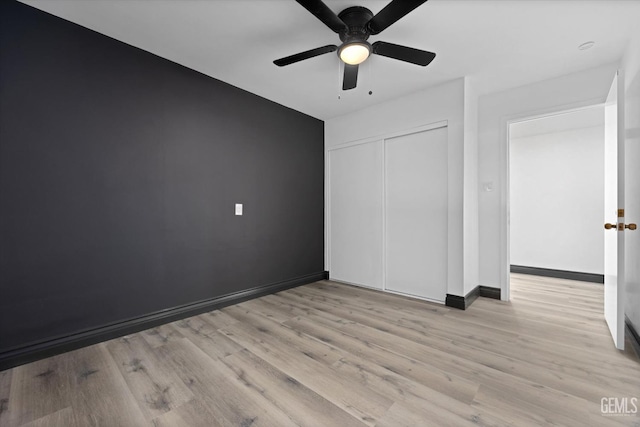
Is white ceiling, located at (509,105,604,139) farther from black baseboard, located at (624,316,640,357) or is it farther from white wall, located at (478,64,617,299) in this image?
black baseboard, located at (624,316,640,357)

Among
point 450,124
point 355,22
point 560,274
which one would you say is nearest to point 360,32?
point 355,22

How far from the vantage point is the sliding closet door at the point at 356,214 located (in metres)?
3.61

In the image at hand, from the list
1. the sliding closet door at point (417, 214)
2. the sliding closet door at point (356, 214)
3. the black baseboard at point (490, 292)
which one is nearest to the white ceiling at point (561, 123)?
the sliding closet door at point (417, 214)

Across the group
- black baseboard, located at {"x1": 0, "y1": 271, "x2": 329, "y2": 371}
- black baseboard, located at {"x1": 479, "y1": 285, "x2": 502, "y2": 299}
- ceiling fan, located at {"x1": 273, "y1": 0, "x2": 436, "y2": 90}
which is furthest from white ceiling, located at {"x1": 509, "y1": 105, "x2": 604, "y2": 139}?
black baseboard, located at {"x1": 0, "y1": 271, "x2": 329, "y2": 371}

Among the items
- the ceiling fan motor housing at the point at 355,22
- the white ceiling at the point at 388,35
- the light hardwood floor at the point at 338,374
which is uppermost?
the white ceiling at the point at 388,35

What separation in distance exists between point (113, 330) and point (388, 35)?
3.26 metres

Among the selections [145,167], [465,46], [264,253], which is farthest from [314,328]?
[465,46]

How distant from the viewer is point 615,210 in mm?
2162

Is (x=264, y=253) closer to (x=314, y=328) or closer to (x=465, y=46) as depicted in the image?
(x=314, y=328)

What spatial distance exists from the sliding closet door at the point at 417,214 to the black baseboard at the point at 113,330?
5.73ft

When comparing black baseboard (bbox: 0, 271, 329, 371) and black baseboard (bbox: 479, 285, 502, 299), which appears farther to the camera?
black baseboard (bbox: 479, 285, 502, 299)

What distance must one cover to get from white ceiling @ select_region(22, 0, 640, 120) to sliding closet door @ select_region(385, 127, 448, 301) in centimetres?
71

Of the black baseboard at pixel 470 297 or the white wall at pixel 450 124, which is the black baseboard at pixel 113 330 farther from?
the white wall at pixel 450 124

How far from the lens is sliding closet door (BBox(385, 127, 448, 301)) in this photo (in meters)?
3.05
